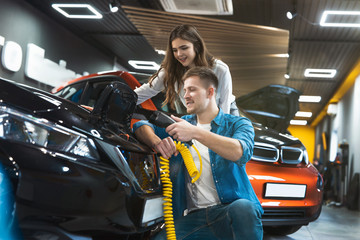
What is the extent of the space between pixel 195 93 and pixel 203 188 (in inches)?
17.9

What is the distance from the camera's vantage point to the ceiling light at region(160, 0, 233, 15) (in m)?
6.70

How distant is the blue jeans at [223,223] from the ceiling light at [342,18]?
711 centimetres

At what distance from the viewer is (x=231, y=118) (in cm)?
177

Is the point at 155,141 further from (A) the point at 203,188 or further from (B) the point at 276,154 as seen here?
(B) the point at 276,154

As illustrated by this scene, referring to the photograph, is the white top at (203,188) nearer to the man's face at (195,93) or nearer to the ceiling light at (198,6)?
the man's face at (195,93)

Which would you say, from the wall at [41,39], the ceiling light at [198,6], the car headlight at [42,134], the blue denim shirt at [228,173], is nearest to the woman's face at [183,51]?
the blue denim shirt at [228,173]

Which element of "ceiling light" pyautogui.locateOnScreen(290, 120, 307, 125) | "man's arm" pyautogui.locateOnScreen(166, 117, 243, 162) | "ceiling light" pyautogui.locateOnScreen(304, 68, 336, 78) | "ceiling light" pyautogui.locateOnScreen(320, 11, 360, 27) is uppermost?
"ceiling light" pyautogui.locateOnScreen(320, 11, 360, 27)

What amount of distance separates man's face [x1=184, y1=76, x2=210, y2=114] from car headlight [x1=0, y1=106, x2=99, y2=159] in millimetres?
659

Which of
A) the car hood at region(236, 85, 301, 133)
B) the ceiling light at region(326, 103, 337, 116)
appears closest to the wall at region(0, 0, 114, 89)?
the car hood at region(236, 85, 301, 133)

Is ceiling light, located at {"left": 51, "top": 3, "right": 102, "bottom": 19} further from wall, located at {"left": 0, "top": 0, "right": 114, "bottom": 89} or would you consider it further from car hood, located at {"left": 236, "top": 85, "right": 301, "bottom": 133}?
car hood, located at {"left": 236, "top": 85, "right": 301, "bottom": 133}

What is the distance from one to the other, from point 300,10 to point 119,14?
161 inches

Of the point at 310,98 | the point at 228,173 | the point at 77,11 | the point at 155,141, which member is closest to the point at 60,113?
the point at 155,141

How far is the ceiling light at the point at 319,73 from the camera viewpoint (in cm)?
1196

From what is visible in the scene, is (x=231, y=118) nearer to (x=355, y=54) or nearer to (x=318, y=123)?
(x=355, y=54)
